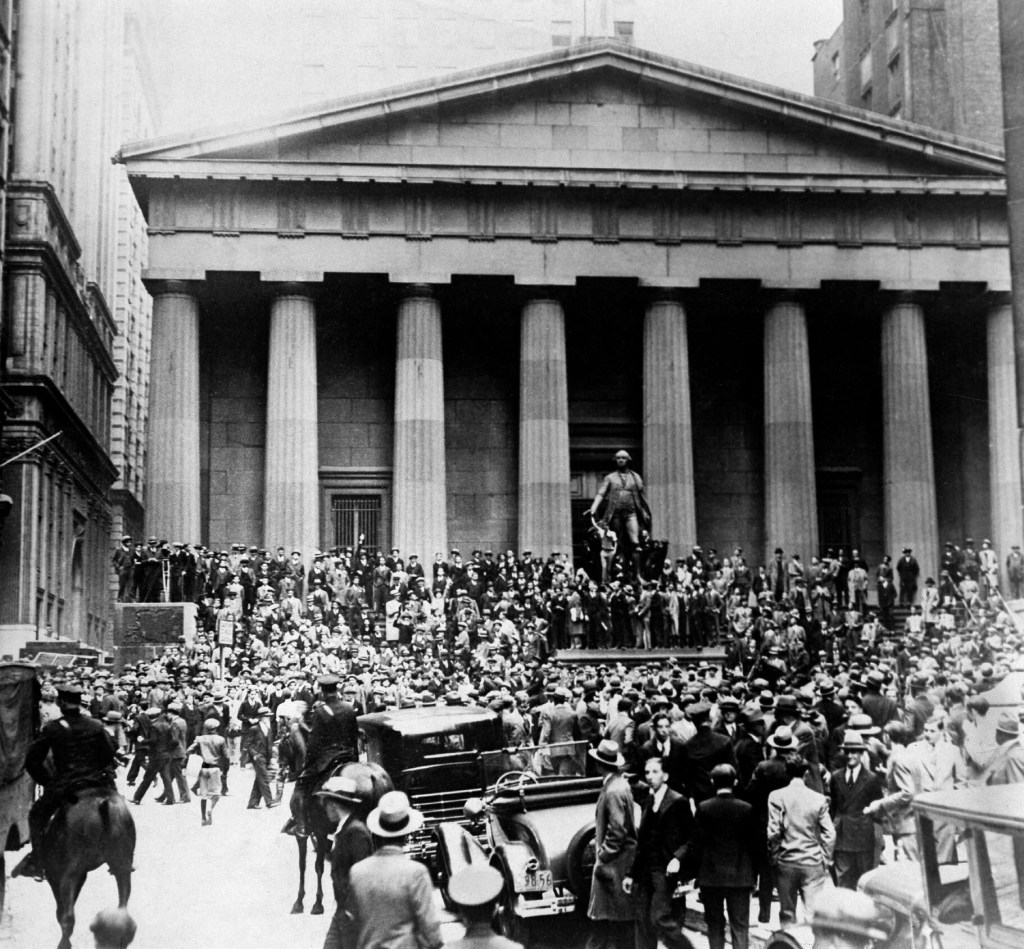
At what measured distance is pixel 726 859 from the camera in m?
11.6

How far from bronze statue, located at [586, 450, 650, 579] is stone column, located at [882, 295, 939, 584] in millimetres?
14976

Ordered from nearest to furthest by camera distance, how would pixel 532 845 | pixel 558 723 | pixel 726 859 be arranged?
pixel 726 859 → pixel 532 845 → pixel 558 723

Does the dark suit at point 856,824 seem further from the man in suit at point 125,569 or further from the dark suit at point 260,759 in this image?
the man in suit at point 125,569

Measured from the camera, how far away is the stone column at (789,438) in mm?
43688

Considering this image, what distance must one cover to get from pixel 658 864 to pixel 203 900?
448 cm

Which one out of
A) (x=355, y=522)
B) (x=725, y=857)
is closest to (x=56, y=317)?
(x=355, y=522)

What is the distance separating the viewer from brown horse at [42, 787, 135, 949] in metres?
12.0

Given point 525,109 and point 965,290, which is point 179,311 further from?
point 965,290

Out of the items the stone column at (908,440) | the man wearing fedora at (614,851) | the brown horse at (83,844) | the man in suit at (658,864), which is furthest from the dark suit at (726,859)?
the stone column at (908,440)

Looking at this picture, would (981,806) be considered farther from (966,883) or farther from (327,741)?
(327,741)

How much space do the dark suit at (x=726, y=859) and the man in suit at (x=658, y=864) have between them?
6.9 inches

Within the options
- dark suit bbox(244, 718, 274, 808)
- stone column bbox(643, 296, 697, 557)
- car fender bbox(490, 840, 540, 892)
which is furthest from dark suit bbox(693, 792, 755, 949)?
stone column bbox(643, 296, 697, 557)

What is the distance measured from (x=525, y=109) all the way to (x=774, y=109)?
26.0ft

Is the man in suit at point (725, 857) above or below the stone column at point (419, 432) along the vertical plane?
below
